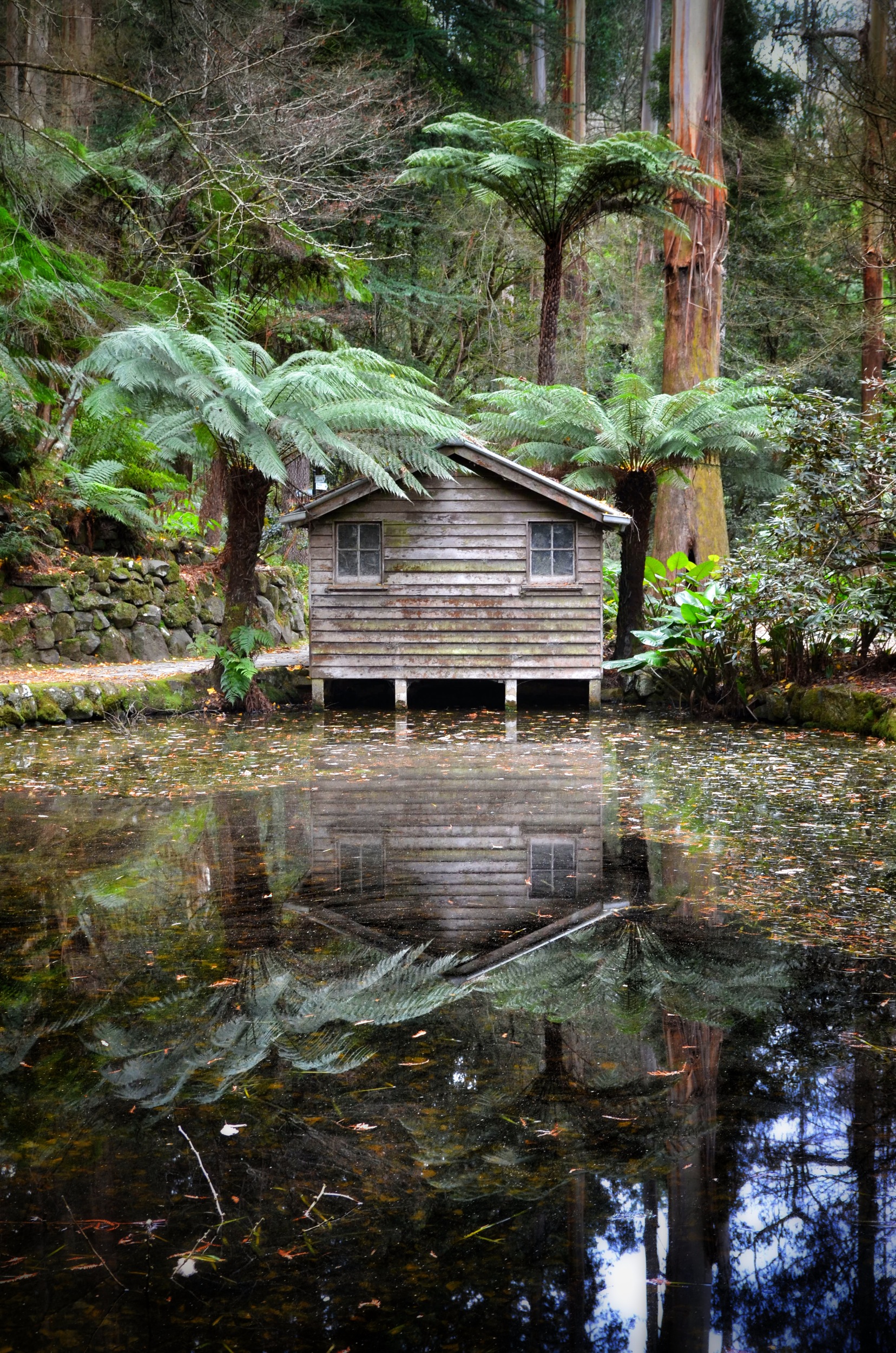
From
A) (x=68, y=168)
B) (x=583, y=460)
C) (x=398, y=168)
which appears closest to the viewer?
(x=68, y=168)

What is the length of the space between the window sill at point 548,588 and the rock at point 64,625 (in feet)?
17.2

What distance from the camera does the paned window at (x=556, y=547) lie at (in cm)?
1173

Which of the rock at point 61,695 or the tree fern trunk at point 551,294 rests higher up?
the tree fern trunk at point 551,294

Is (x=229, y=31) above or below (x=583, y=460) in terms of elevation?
above

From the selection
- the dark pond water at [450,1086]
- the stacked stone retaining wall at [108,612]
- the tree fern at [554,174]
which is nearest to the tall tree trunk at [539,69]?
the tree fern at [554,174]

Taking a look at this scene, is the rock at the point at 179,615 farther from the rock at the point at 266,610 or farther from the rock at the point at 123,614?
the rock at the point at 266,610

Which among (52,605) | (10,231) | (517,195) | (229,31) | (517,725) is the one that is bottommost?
(517,725)

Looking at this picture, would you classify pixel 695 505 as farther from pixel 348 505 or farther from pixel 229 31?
pixel 229 31

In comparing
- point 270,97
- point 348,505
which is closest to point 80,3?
point 270,97

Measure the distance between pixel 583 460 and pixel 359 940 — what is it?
28.8ft

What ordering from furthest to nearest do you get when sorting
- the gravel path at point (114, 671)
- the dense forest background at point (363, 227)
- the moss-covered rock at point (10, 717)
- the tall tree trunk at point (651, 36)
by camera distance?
1. the tall tree trunk at point (651, 36)
2. the gravel path at point (114, 671)
3. the moss-covered rock at point (10, 717)
4. the dense forest background at point (363, 227)

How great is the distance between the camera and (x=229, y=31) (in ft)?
45.3

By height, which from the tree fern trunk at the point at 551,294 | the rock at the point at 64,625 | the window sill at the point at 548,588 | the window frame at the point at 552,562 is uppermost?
the tree fern trunk at the point at 551,294

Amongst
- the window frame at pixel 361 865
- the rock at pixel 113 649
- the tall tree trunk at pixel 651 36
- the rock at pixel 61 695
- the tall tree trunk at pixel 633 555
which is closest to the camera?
the window frame at pixel 361 865
